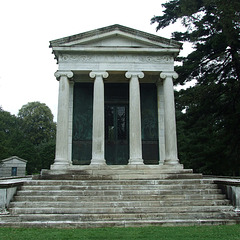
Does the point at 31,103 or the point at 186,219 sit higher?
the point at 31,103

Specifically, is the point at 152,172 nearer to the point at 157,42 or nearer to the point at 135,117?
the point at 135,117

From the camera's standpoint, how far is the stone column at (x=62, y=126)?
15172mm

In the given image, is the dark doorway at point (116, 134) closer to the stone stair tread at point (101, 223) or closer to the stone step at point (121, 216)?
the stone step at point (121, 216)

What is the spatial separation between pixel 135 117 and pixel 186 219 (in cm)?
742

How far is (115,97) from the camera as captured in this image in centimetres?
1880

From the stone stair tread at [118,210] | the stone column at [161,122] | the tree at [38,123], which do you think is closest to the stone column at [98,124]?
the stone column at [161,122]

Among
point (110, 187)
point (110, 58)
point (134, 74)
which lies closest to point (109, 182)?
point (110, 187)

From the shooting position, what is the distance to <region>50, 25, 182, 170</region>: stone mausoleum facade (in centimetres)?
1559

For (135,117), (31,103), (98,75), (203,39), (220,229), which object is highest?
(31,103)

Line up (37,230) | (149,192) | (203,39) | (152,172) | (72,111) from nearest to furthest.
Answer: (37,230) < (149,192) < (152,172) < (72,111) < (203,39)

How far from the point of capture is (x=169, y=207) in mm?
10289

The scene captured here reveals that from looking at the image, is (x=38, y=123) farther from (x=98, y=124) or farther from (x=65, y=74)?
(x=98, y=124)

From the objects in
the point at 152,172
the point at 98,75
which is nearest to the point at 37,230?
the point at 152,172

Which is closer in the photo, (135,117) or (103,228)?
(103,228)
